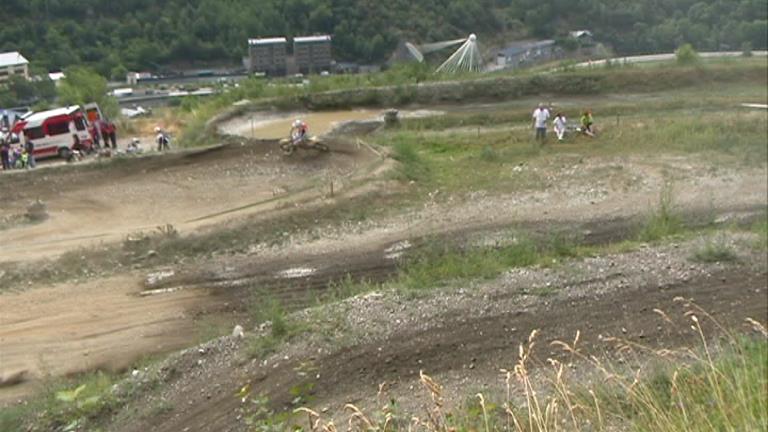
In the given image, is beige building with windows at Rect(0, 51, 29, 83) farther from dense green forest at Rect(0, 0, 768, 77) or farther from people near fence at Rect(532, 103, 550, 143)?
people near fence at Rect(532, 103, 550, 143)

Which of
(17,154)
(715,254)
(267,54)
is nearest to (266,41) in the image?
(267,54)

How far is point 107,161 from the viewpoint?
622 inches

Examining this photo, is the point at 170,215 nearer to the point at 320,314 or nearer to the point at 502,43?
the point at 320,314

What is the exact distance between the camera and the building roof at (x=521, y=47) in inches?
779

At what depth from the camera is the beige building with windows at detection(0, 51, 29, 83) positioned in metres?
8.70

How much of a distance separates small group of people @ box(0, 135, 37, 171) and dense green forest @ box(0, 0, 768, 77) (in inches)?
209

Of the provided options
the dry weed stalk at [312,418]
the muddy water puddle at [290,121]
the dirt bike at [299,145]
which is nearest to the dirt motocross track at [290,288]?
the dry weed stalk at [312,418]

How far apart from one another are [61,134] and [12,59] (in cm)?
984

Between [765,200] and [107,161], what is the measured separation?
12016mm

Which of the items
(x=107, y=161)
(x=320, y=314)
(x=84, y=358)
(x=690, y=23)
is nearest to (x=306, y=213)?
(x=107, y=161)

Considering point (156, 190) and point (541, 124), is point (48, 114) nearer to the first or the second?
point (156, 190)

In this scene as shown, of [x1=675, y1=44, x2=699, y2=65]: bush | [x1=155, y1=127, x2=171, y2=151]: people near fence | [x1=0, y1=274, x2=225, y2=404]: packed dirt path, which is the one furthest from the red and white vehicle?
[x1=675, y1=44, x2=699, y2=65]: bush

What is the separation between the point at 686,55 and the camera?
24312 millimetres

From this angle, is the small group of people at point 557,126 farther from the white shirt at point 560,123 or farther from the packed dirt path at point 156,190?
the packed dirt path at point 156,190
